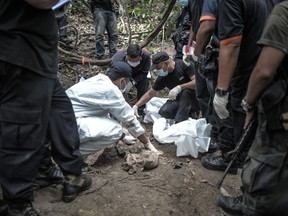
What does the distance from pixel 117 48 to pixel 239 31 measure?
518 cm

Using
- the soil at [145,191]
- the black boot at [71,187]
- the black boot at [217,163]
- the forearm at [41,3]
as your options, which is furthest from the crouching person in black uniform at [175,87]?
the forearm at [41,3]

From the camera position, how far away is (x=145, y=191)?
3.26 metres

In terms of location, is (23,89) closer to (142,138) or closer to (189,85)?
(142,138)

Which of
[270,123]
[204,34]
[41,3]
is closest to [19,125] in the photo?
[41,3]

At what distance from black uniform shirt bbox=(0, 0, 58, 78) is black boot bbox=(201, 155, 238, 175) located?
6.58 ft

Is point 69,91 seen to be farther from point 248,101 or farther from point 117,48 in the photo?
point 117,48

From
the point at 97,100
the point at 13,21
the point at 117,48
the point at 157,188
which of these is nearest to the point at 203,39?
the point at 97,100

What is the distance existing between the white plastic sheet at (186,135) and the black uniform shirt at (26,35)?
200 cm

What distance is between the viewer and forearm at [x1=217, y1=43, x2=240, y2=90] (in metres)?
3.04

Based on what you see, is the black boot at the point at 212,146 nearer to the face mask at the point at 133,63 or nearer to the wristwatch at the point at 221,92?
the wristwatch at the point at 221,92

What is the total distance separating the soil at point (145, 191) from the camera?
2.95 metres

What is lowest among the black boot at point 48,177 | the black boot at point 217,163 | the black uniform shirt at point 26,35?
the black boot at point 217,163

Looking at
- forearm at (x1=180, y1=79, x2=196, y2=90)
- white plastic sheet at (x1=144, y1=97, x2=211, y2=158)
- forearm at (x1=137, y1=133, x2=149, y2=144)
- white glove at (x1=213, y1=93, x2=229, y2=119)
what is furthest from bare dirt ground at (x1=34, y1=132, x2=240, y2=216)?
forearm at (x1=180, y1=79, x2=196, y2=90)

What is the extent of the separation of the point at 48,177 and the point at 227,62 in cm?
178
